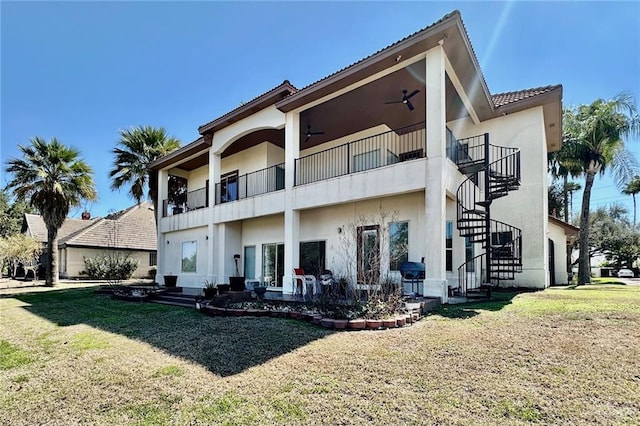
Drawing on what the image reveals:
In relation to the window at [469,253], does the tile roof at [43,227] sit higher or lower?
higher

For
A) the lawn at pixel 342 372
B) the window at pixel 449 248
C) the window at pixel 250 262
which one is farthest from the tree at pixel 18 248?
the window at pixel 449 248

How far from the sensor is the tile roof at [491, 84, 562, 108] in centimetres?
1315

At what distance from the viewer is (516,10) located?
10805mm

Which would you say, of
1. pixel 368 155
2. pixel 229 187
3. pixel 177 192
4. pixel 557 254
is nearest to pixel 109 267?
pixel 177 192

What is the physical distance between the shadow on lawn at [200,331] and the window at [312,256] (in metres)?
4.57

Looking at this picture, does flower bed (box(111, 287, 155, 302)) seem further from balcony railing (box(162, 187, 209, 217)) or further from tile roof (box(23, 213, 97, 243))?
tile roof (box(23, 213, 97, 243))

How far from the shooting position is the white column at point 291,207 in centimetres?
1235

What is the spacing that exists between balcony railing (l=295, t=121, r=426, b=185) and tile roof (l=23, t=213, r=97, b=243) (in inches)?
1063

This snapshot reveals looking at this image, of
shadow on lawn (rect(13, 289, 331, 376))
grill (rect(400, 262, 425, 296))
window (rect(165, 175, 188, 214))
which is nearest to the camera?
shadow on lawn (rect(13, 289, 331, 376))

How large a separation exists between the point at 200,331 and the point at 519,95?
13.9m

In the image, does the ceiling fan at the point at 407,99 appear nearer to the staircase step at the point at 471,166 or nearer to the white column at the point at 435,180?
the white column at the point at 435,180

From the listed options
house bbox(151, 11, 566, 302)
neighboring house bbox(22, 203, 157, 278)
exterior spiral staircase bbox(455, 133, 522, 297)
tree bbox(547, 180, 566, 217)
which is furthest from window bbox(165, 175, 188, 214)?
tree bbox(547, 180, 566, 217)

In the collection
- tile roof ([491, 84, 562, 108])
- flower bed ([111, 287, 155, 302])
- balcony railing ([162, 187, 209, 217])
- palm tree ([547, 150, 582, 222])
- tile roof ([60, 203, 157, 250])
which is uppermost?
tile roof ([491, 84, 562, 108])

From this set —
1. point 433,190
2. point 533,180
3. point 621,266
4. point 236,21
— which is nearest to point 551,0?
point 533,180
